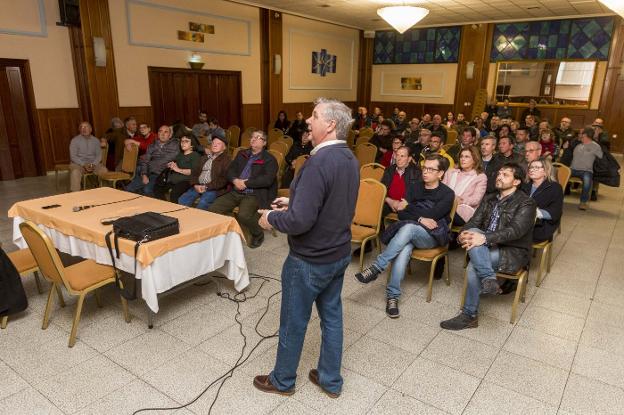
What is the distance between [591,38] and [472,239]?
10.7m

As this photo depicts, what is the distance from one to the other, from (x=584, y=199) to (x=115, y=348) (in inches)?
245

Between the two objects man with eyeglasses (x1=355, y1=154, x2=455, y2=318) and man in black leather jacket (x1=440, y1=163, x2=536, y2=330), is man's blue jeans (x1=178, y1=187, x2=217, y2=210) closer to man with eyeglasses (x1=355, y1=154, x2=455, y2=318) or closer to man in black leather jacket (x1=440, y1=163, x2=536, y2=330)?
man with eyeglasses (x1=355, y1=154, x2=455, y2=318)

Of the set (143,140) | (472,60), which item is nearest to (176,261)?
(143,140)

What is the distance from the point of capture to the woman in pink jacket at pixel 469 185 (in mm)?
3984

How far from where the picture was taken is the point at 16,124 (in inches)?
294

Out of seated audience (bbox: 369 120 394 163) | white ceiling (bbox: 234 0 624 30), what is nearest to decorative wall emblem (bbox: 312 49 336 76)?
white ceiling (bbox: 234 0 624 30)

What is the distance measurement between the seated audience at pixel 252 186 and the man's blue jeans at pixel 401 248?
64.6 inches

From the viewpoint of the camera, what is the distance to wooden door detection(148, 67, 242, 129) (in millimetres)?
9039

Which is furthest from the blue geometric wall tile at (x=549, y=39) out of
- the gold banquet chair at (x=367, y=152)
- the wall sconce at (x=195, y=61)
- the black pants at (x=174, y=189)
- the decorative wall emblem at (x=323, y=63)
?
the black pants at (x=174, y=189)

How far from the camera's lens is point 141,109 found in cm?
868

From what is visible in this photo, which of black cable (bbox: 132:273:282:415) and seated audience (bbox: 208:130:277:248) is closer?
black cable (bbox: 132:273:282:415)

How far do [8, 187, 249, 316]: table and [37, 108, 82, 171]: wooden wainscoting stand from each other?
194 inches

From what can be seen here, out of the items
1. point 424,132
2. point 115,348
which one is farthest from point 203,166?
point 424,132

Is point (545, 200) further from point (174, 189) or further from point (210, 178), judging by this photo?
point (174, 189)
